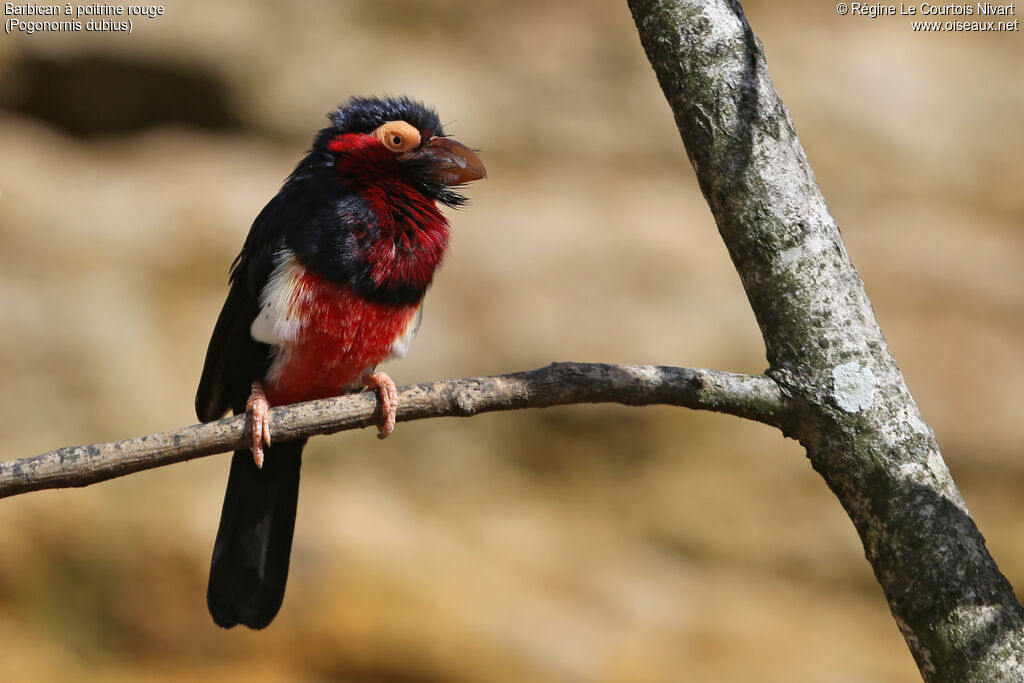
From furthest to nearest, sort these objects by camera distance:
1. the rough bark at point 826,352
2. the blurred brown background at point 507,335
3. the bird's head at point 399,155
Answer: the blurred brown background at point 507,335 < the bird's head at point 399,155 < the rough bark at point 826,352

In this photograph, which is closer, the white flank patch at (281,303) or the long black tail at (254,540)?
Result: the white flank patch at (281,303)

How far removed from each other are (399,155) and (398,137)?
0.06 metres

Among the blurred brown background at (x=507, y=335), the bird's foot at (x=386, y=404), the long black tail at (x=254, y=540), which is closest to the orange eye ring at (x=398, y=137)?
the bird's foot at (x=386, y=404)

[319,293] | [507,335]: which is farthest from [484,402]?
[507,335]

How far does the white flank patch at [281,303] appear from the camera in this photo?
9.46ft

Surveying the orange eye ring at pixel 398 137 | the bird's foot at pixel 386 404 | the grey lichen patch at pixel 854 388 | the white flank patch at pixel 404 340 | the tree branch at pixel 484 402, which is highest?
the orange eye ring at pixel 398 137

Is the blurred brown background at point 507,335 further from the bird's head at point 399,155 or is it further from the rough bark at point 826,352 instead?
the rough bark at point 826,352

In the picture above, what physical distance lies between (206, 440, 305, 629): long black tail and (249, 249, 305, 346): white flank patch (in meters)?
0.45

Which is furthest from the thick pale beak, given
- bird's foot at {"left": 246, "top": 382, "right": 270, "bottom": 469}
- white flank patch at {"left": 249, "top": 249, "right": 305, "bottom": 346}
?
bird's foot at {"left": 246, "top": 382, "right": 270, "bottom": 469}

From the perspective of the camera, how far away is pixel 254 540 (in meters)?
3.16

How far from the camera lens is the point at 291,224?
293 centimetres

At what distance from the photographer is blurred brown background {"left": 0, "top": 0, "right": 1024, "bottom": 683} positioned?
5617 mm

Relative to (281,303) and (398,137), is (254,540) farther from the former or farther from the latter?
(398,137)

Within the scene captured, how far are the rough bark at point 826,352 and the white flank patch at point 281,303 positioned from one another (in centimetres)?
138
